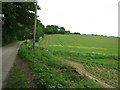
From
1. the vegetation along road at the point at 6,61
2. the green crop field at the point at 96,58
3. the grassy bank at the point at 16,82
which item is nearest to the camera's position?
the grassy bank at the point at 16,82

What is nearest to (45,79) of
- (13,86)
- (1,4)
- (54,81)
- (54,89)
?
(54,81)

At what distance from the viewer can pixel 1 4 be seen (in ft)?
51.6

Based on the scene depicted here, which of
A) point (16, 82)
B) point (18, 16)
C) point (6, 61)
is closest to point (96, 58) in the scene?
point (6, 61)

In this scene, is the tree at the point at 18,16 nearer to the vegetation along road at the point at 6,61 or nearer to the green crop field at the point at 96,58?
the green crop field at the point at 96,58

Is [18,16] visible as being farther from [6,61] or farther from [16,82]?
[16,82]

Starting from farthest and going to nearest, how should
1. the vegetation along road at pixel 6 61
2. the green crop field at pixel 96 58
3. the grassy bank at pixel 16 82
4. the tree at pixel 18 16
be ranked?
1. the tree at pixel 18 16
2. the green crop field at pixel 96 58
3. the vegetation along road at pixel 6 61
4. the grassy bank at pixel 16 82

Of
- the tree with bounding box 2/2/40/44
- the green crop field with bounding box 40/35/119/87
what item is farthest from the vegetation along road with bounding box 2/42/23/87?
the tree with bounding box 2/2/40/44

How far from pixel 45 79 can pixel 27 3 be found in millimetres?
16171

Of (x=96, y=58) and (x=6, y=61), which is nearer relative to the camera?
(x=6, y=61)

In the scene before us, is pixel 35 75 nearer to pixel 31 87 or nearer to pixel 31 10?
pixel 31 87

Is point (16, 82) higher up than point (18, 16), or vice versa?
Result: point (18, 16)

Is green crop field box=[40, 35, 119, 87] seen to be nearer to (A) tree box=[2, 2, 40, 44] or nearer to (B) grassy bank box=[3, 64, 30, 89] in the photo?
(B) grassy bank box=[3, 64, 30, 89]

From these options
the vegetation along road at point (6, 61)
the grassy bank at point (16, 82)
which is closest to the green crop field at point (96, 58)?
the grassy bank at point (16, 82)

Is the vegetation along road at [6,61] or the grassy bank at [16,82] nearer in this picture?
the grassy bank at [16,82]
